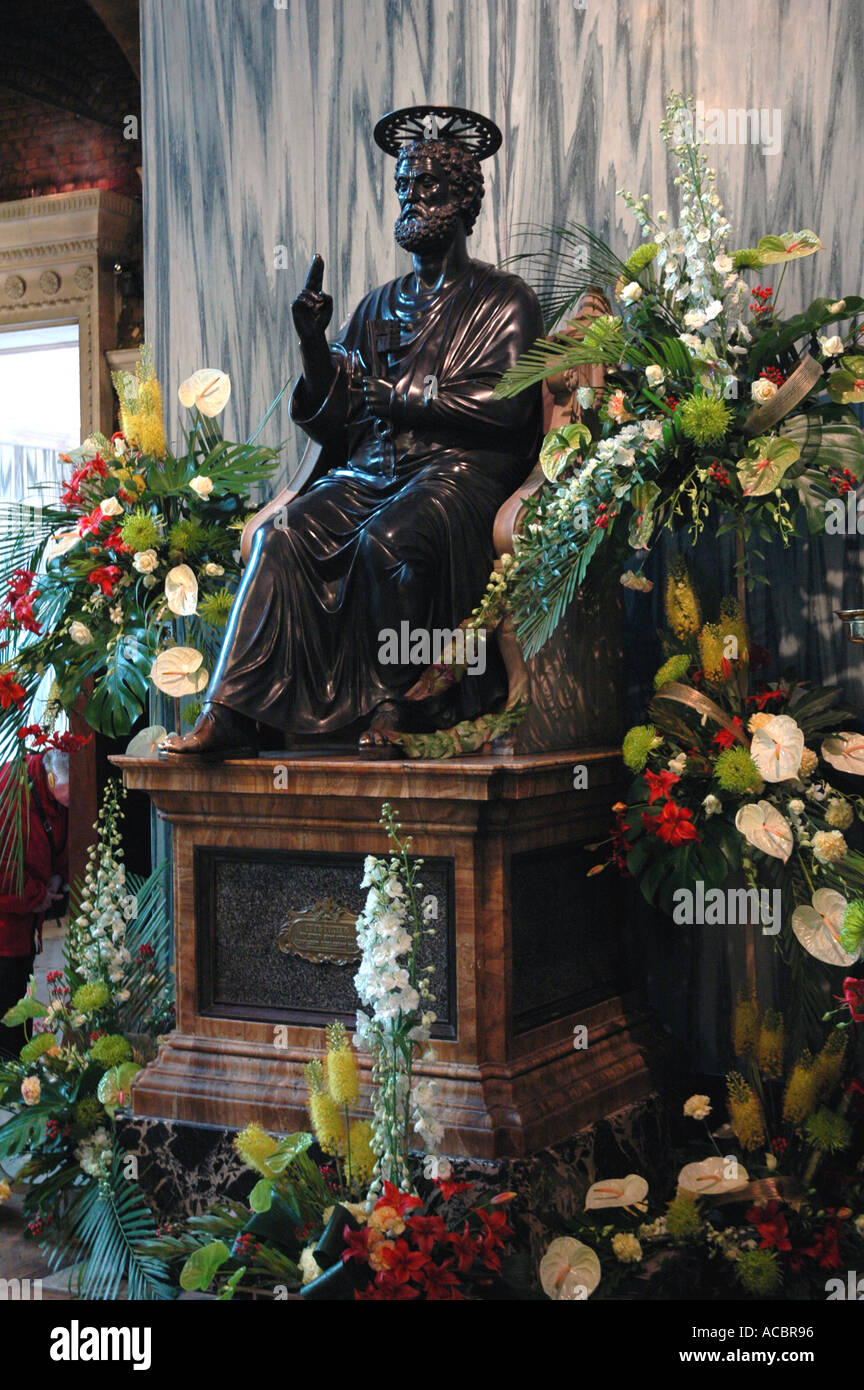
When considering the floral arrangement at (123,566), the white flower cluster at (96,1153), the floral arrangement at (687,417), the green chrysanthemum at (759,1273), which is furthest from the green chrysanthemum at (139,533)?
the green chrysanthemum at (759,1273)

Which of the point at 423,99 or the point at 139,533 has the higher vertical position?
the point at 423,99

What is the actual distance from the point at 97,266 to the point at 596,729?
6.08 m

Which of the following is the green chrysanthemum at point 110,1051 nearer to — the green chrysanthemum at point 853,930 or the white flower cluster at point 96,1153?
the white flower cluster at point 96,1153

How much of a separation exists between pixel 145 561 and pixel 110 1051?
1289mm

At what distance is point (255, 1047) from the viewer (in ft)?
10.8

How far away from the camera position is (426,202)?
366 centimetres

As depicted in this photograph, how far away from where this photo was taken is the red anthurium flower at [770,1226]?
2.96 metres

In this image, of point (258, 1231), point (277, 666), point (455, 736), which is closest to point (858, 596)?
point (455, 736)

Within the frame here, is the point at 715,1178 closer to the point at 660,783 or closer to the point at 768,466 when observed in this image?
the point at 660,783

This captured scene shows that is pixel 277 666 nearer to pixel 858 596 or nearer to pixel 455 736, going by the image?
pixel 455 736

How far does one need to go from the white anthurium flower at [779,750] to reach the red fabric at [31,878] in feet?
6.99

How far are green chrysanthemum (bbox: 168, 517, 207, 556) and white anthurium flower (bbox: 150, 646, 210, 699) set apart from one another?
0.44 meters

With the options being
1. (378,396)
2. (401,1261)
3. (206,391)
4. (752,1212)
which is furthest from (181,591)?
(752,1212)

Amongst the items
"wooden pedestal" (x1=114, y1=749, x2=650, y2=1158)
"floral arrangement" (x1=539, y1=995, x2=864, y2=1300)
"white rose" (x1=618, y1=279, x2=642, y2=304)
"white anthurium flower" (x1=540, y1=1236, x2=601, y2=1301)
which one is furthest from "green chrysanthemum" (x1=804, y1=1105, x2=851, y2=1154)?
"white rose" (x1=618, y1=279, x2=642, y2=304)
